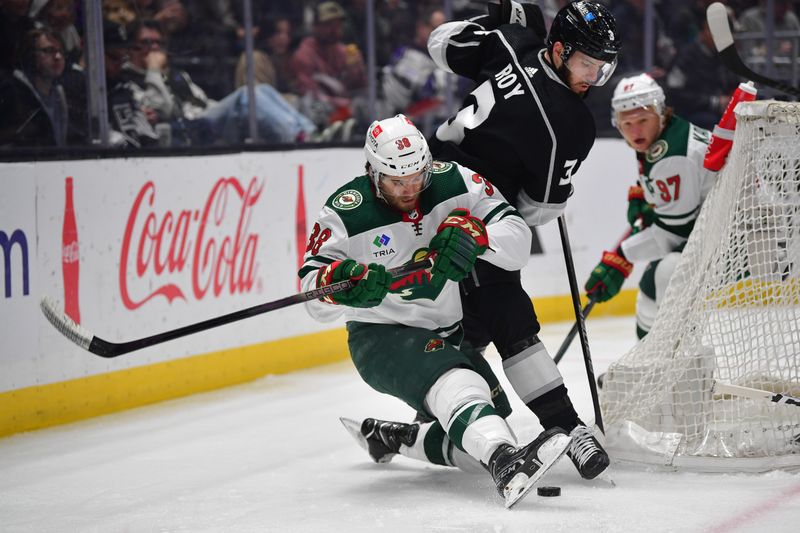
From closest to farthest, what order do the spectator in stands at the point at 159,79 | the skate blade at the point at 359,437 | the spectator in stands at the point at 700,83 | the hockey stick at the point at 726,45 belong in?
the hockey stick at the point at 726,45
the skate blade at the point at 359,437
the spectator in stands at the point at 159,79
the spectator in stands at the point at 700,83

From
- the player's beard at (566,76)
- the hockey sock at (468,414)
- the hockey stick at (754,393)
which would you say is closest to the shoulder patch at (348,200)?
the hockey sock at (468,414)

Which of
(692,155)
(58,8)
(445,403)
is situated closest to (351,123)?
(58,8)

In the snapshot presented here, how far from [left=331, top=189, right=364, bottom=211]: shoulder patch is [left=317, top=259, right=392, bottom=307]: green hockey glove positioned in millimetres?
166

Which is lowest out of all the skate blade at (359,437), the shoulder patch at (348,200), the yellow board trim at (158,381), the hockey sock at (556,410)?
the yellow board trim at (158,381)

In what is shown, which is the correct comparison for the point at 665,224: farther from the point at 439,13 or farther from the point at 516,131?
the point at 439,13

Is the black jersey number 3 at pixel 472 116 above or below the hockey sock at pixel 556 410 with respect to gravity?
above

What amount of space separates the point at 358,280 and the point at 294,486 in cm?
73

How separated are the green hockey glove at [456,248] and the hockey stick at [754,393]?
81cm

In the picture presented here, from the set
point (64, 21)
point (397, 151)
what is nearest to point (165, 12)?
point (64, 21)

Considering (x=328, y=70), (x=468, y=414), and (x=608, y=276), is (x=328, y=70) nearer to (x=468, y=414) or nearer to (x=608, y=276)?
(x=608, y=276)

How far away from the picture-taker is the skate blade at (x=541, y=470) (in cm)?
245

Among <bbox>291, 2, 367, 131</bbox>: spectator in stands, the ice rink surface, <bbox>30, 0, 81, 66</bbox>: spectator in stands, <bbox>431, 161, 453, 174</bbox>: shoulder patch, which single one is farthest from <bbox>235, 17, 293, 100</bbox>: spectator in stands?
<bbox>431, 161, 453, 174</bbox>: shoulder patch

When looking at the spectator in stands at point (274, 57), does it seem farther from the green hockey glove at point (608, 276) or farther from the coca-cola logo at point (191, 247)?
the green hockey glove at point (608, 276)

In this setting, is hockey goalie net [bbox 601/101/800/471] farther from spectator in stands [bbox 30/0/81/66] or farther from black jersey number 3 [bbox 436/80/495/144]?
spectator in stands [bbox 30/0/81/66]
